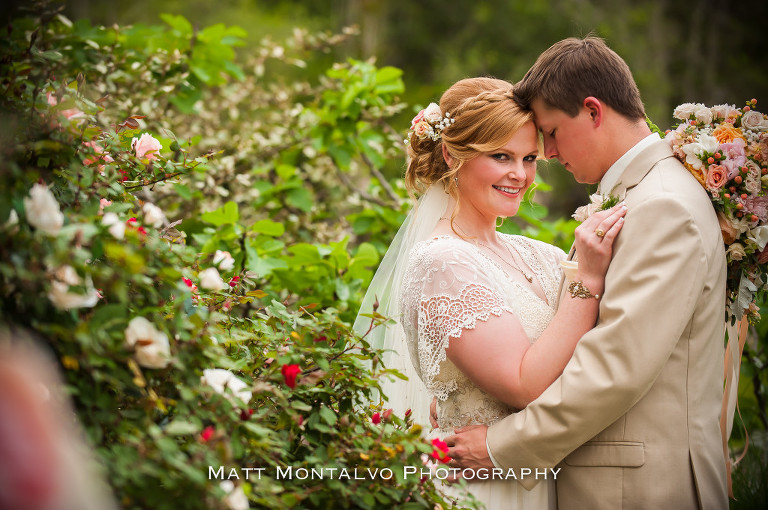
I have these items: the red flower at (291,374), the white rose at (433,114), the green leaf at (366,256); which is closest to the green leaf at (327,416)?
the red flower at (291,374)

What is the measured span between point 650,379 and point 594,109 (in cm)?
112

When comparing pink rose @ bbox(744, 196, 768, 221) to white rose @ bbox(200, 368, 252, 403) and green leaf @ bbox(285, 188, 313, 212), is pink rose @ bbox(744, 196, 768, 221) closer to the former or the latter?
white rose @ bbox(200, 368, 252, 403)

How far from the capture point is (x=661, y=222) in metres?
2.31

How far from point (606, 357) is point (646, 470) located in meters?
0.48

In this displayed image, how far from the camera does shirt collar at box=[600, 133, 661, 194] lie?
2.63m

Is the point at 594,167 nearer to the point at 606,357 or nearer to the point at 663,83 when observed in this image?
the point at 606,357

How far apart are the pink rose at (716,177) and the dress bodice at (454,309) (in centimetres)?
86

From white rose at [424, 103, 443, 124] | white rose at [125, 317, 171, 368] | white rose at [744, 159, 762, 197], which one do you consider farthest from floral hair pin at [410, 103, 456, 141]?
white rose at [125, 317, 171, 368]

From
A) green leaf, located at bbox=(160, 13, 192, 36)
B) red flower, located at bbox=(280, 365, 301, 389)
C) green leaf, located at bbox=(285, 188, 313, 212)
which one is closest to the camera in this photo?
red flower, located at bbox=(280, 365, 301, 389)

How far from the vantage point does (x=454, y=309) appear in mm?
2627

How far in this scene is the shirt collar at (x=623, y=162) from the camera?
2.63 m

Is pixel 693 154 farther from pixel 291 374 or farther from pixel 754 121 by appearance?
pixel 291 374

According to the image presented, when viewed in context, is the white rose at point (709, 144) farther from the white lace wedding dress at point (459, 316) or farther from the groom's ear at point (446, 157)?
the groom's ear at point (446, 157)

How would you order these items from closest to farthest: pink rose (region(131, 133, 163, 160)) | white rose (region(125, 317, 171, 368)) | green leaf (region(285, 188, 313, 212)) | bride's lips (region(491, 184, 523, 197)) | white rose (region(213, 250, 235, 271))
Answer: white rose (region(125, 317, 171, 368)) < white rose (region(213, 250, 235, 271)) < pink rose (region(131, 133, 163, 160)) < bride's lips (region(491, 184, 523, 197)) < green leaf (region(285, 188, 313, 212))
